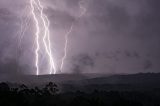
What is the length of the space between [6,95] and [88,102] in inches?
1022

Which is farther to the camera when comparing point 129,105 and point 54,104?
point 129,105

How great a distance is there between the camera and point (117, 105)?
341 ft

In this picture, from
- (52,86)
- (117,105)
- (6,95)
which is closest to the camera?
(6,95)

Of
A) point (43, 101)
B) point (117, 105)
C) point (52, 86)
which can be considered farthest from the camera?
point (52, 86)

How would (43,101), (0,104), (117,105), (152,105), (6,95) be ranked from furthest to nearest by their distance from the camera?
(152,105) → (117,105) → (43,101) → (6,95) → (0,104)

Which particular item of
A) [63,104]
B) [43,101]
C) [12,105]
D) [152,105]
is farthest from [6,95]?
[152,105]

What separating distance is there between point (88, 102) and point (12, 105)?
29.7m

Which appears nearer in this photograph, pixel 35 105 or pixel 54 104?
pixel 35 105

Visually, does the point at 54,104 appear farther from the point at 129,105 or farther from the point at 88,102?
the point at 129,105

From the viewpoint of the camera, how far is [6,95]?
83312 millimetres

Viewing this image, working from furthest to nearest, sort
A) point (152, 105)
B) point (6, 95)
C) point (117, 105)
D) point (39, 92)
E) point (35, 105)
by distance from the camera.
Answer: point (152, 105) < point (39, 92) < point (117, 105) < point (35, 105) < point (6, 95)

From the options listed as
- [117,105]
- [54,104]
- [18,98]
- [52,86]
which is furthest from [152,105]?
[18,98]

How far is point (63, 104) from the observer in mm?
103375

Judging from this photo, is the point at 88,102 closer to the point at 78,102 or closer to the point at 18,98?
the point at 78,102
